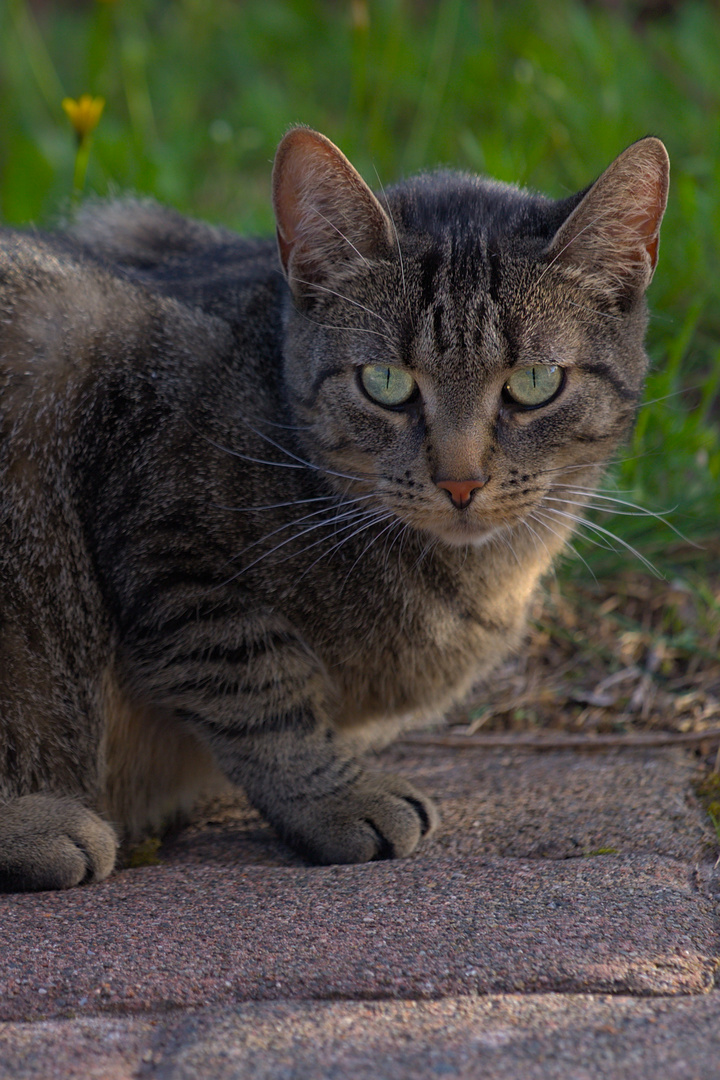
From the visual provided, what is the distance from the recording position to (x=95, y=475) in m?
2.22

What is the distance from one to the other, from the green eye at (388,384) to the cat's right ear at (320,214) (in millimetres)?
242

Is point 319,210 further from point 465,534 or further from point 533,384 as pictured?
point 465,534

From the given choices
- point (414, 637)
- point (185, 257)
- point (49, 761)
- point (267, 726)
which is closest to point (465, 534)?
Result: point (414, 637)

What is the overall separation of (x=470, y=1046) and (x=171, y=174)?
3.94m

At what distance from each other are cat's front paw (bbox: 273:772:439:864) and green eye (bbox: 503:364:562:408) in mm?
824

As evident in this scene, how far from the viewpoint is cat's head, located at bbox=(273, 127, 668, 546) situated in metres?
2.09

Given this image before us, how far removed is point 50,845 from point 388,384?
108 centimetres

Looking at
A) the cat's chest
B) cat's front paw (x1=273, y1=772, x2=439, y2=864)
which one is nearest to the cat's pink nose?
the cat's chest

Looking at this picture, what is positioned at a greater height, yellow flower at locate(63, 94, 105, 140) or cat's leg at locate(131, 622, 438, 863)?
yellow flower at locate(63, 94, 105, 140)

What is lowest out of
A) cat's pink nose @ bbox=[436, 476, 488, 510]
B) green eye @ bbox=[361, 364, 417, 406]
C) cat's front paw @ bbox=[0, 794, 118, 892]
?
cat's front paw @ bbox=[0, 794, 118, 892]

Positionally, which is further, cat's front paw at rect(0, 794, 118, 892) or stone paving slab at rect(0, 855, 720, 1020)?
cat's front paw at rect(0, 794, 118, 892)

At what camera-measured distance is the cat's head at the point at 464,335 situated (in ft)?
6.87

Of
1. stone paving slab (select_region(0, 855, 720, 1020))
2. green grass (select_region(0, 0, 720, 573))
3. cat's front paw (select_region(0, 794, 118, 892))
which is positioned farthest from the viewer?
green grass (select_region(0, 0, 720, 573))

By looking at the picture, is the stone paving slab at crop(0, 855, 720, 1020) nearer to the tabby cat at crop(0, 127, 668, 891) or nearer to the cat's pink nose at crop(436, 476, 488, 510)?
the tabby cat at crop(0, 127, 668, 891)
